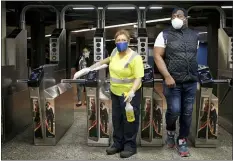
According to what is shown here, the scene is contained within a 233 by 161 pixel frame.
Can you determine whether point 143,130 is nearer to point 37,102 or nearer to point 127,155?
point 127,155

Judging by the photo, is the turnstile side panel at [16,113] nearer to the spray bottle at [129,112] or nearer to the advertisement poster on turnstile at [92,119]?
the advertisement poster on turnstile at [92,119]

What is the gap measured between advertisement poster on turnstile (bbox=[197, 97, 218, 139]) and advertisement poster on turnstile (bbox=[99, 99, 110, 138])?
98cm

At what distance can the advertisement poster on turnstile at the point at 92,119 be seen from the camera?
330cm

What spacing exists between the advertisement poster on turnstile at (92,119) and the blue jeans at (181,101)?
792mm

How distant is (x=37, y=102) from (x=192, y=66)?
1.66 meters

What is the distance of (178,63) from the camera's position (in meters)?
2.81

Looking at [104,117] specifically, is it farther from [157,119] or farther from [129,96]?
[129,96]

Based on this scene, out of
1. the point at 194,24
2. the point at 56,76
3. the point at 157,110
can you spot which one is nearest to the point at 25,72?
the point at 56,76

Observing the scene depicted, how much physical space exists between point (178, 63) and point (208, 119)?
2.81 feet

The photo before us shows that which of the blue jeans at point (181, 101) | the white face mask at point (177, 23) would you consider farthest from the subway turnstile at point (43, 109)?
the white face mask at point (177, 23)

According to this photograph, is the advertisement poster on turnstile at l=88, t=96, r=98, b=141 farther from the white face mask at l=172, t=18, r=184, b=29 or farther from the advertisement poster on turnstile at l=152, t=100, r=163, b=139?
the white face mask at l=172, t=18, r=184, b=29

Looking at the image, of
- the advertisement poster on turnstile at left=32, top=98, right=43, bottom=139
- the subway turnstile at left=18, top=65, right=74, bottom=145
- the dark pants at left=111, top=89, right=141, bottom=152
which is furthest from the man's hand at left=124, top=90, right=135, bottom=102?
the advertisement poster on turnstile at left=32, top=98, right=43, bottom=139

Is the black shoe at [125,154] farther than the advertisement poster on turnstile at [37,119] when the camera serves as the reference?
No

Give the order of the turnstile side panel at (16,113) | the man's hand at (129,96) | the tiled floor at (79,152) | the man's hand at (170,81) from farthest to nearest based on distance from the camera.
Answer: the turnstile side panel at (16,113), the tiled floor at (79,152), the man's hand at (170,81), the man's hand at (129,96)
